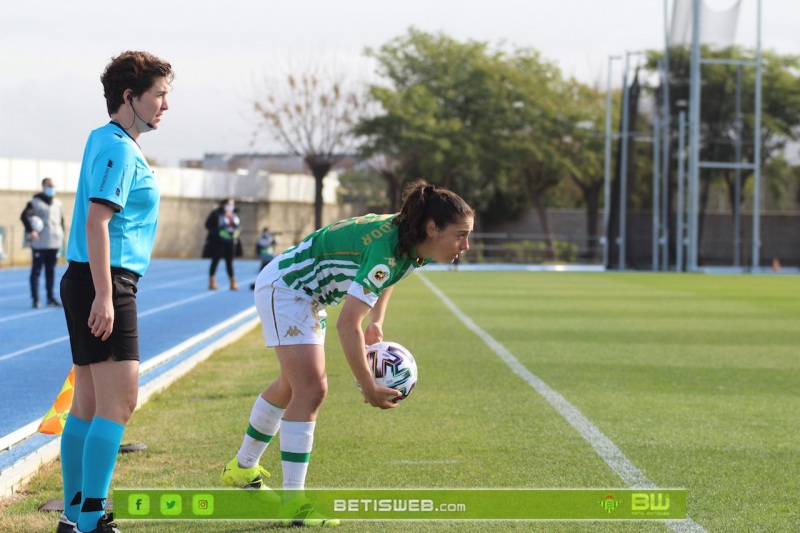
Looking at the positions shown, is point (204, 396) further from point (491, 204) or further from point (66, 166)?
point (491, 204)

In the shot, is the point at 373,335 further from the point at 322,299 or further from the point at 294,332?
the point at 294,332

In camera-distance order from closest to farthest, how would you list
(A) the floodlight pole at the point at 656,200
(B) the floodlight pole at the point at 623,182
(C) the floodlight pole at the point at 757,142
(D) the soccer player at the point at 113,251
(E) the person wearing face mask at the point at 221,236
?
1. (D) the soccer player at the point at 113,251
2. (E) the person wearing face mask at the point at 221,236
3. (C) the floodlight pole at the point at 757,142
4. (A) the floodlight pole at the point at 656,200
5. (B) the floodlight pole at the point at 623,182

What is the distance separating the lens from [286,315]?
5230 millimetres

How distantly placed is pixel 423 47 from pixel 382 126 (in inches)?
240

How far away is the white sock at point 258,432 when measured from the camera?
5.51m

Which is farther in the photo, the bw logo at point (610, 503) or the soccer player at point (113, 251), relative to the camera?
the bw logo at point (610, 503)

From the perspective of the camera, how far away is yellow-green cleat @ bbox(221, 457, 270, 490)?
5488mm

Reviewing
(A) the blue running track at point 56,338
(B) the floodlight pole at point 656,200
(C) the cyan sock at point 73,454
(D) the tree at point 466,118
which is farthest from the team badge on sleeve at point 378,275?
(D) the tree at point 466,118

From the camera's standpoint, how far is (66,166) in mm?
46375

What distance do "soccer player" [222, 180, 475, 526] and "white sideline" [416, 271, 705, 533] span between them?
157 centimetres

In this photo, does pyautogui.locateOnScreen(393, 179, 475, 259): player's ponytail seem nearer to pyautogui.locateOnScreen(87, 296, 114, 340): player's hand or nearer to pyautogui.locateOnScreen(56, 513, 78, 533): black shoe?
pyautogui.locateOnScreen(87, 296, 114, 340): player's hand

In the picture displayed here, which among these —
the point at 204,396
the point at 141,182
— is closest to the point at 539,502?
the point at 141,182

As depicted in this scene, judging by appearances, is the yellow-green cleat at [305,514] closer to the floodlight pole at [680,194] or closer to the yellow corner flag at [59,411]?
the yellow corner flag at [59,411]

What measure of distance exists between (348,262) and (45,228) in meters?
13.7
